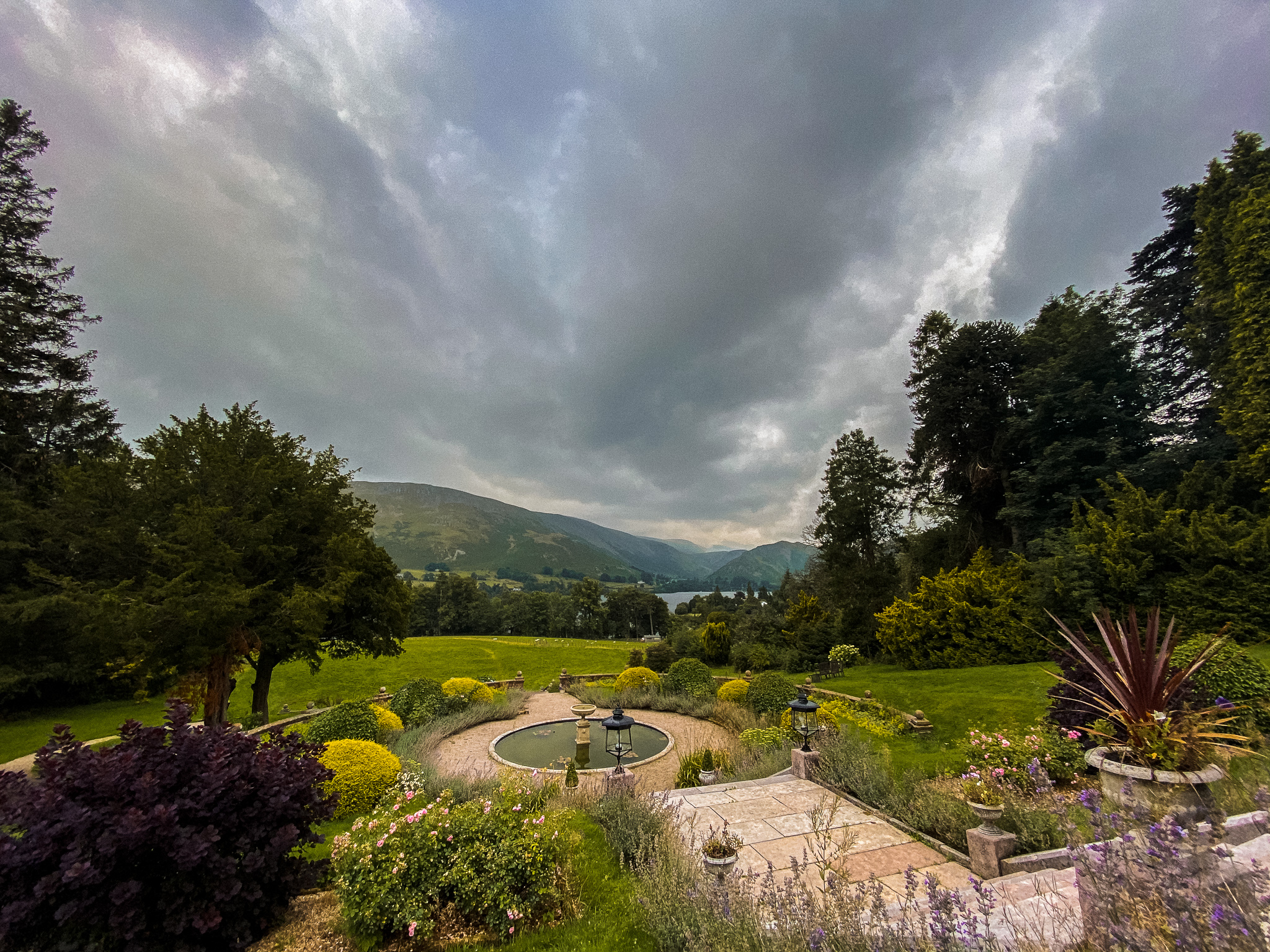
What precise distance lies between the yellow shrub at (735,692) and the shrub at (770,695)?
74 centimetres

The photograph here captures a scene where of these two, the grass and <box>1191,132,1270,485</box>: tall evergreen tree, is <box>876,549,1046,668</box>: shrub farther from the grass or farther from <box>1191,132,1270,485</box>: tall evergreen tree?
the grass

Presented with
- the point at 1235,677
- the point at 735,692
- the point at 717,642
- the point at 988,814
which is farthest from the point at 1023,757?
the point at 717,642

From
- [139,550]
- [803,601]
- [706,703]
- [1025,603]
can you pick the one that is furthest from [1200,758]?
[803,601]

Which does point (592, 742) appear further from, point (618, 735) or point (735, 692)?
point (735, 692)

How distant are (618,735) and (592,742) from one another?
8.67 ft

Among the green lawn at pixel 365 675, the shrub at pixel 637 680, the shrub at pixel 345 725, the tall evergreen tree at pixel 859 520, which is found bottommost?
the green lawn at pixel 365 675

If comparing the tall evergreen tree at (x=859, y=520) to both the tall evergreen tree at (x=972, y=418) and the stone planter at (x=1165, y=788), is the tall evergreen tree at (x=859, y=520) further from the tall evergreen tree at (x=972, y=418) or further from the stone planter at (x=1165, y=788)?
the stone planter at (x=1165, y=788)

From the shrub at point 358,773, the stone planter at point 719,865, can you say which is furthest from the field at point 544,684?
→ the shrub at point 358,773

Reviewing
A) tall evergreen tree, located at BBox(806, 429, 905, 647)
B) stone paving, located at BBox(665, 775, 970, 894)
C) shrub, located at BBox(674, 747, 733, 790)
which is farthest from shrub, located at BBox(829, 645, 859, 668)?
stone paving, located at BBox(665, 775, 970, 894)

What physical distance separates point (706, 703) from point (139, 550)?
17.7 metres

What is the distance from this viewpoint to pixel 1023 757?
705cm

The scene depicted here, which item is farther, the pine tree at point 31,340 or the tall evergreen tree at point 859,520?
the tall evergreen tree at point 859,520

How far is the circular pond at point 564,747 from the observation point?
1202cm

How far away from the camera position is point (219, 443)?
1477cm
